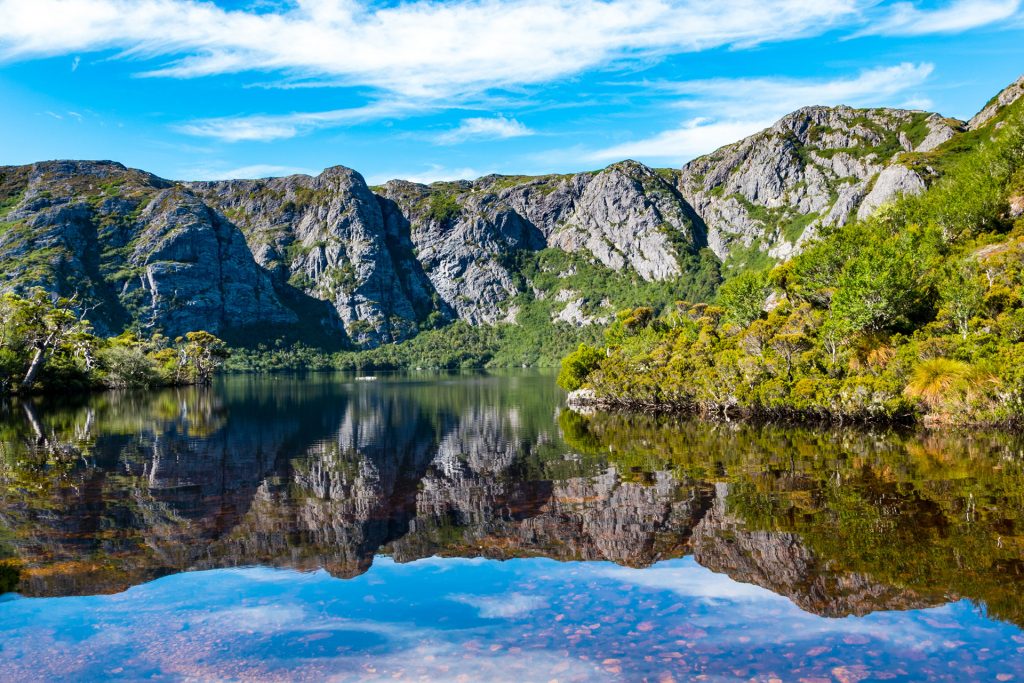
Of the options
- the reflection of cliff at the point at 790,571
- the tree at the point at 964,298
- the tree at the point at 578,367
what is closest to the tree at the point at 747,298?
the tree at the point at 578,367

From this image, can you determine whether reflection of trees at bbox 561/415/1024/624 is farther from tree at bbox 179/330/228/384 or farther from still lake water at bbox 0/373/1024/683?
tree at bbox 179/330/228/384

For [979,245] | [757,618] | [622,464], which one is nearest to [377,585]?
[757,618]

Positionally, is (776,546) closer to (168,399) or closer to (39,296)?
(168,399)

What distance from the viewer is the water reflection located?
18922 mm

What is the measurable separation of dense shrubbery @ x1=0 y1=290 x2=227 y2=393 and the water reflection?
54.4 metres

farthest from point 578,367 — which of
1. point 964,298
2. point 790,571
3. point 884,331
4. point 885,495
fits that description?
point 790,571

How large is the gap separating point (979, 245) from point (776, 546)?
53496 millimetres

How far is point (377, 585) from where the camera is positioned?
62.5 feet

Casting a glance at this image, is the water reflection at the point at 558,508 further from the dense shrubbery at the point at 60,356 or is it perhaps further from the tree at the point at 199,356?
the tree at the point at 199,356

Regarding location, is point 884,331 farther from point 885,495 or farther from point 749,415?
point 885,495

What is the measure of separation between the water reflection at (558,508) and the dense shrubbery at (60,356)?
54438 millimetres

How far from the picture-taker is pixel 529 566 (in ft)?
67.3

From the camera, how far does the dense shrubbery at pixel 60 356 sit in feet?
316

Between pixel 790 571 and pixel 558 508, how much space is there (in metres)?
10.9
